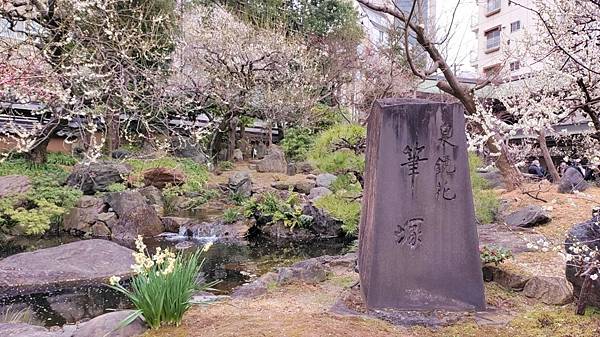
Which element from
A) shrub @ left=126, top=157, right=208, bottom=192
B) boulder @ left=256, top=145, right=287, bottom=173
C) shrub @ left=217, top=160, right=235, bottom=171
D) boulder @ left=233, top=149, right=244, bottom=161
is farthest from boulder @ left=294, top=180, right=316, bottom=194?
boulder @ left=233, top=149, right=244, bottom=161

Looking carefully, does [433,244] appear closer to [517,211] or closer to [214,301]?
[214,301]

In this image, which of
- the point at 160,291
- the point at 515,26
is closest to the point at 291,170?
the point at 160,291

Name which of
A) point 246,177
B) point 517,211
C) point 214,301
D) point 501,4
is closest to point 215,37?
point 246,177

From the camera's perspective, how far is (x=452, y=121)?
3.97m

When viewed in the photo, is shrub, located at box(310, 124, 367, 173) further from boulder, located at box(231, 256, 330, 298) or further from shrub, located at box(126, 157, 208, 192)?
shrub, located at box(126, 157, 208, 192)

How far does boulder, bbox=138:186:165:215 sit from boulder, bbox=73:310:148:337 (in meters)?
8.86

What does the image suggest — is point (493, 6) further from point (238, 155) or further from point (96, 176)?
point (96, 176)

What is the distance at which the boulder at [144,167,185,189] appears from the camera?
12.9 metres

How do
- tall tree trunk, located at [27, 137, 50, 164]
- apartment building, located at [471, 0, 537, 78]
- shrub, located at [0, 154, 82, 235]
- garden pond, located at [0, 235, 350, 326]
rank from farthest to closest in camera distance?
apartment building, located at [471, 0, 537, 78] → tall tree trunk, located at [27, 137, 50, 164] → shrub, located at [0, 154, 82, 235] → garden pond, located at [0, 235, 350, 326]

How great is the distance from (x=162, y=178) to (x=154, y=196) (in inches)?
36.8

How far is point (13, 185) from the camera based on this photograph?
9.89 m

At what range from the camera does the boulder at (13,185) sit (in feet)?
31.6

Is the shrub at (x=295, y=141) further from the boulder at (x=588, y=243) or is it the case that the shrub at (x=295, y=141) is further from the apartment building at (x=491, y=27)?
the boulder at (x=588, y=243)

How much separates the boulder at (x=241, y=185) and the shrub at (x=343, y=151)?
645cm
